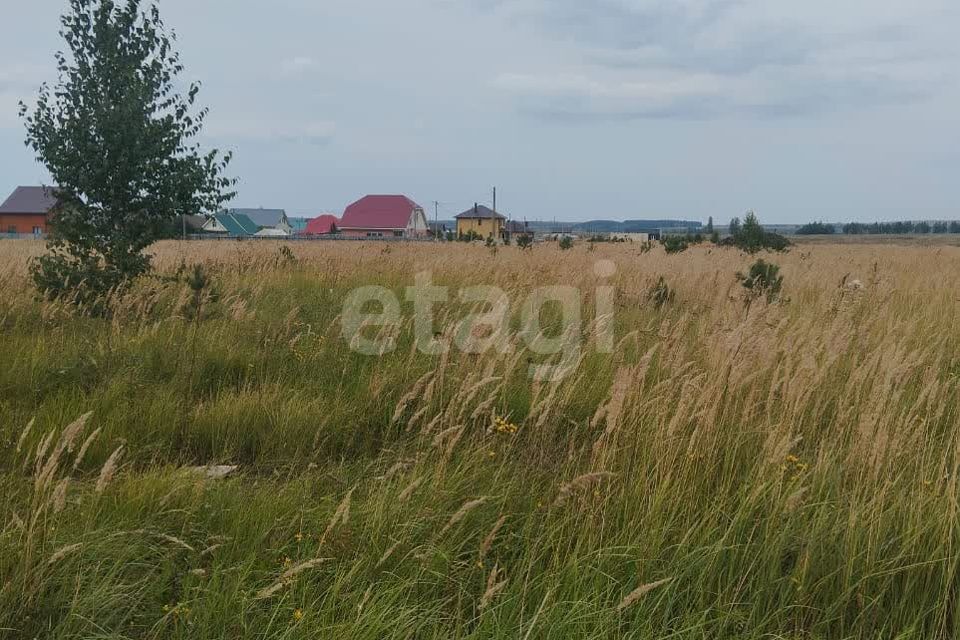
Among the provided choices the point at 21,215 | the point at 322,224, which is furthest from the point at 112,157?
the point at 322,224

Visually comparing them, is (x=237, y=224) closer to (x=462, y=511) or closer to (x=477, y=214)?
(x=477, y=214)

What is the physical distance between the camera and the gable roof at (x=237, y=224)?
242 feet

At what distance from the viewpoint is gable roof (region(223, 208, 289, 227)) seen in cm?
8612

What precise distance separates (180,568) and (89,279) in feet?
17.1

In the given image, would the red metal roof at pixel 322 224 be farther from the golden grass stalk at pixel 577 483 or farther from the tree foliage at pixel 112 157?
the golden grass stalk at pixel 577 483

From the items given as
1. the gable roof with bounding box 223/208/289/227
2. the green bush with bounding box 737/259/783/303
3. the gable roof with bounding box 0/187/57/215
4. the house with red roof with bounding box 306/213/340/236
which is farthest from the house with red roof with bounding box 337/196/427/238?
the green bush with bounding box 737/259/783/303

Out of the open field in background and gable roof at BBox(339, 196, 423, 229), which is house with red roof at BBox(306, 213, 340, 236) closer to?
gable roof at BBox(339, 196, 423, 229)

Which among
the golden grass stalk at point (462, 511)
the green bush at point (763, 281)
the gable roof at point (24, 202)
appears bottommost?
the golden grass stalk at point (462, 511)

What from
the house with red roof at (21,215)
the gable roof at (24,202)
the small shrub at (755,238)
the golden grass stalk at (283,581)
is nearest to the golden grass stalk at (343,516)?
the golden grass stalk at (283,581)

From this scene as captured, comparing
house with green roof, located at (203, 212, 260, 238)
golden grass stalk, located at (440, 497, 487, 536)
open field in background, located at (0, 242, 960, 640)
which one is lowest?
open field in background, located at (0, 242, 960, 640)

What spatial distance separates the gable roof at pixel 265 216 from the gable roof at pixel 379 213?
13.7m

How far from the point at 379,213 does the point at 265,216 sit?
62.9ft

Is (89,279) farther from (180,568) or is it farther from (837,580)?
(837,580)

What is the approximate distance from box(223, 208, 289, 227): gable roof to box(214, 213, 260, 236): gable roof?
3561 millimetres
